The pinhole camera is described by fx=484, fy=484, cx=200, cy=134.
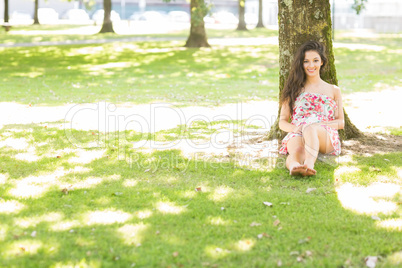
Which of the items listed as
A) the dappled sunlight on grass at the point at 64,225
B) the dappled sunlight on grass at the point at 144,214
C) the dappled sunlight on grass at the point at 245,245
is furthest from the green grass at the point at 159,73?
the dappled sunlight on grass at the point at 245,245

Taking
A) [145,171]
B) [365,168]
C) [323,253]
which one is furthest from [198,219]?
[365,168]

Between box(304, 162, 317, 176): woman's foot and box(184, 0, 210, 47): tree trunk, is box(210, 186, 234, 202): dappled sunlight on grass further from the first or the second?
box(184, 0, 210, 47): tree trunk

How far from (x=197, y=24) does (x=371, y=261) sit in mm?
19775


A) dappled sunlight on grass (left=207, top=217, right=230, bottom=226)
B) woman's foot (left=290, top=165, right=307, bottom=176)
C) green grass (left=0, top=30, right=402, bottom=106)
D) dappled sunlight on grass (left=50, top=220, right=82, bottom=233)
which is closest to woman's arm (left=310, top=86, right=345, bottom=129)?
woman's foot (left=290, top=165, right=307, bottom=176)

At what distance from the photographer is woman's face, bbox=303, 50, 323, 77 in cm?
590

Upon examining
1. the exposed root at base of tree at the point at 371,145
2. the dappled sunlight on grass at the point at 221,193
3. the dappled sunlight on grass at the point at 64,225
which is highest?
the exposed root at base of tree at the point at 371,145

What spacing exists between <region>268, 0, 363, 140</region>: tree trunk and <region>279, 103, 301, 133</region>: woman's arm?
776 millimetres

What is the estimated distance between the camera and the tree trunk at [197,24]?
21.1m

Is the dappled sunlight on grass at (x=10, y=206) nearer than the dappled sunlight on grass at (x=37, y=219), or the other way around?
the dappled sunlight on grass at (x=37, y=219)

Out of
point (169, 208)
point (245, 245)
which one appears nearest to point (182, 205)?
point (169, 208)

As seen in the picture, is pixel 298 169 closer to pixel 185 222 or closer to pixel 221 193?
pixel 221 193

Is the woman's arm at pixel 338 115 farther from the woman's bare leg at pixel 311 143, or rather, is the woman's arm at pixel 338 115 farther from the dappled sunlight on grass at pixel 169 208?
the dappled sunlight on grass at pixel 169 208

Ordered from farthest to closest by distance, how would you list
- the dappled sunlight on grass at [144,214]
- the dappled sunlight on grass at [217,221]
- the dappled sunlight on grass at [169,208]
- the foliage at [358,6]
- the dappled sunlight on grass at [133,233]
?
the foliage at [358,6] < the dappled sunlight on grass at [169,208] < the dappled sunlight on grass at [144,214] < the dappled sunlight on grass at [217,221] < the dappled sunlight on grass at [133,233]

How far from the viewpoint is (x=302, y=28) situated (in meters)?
6.50
